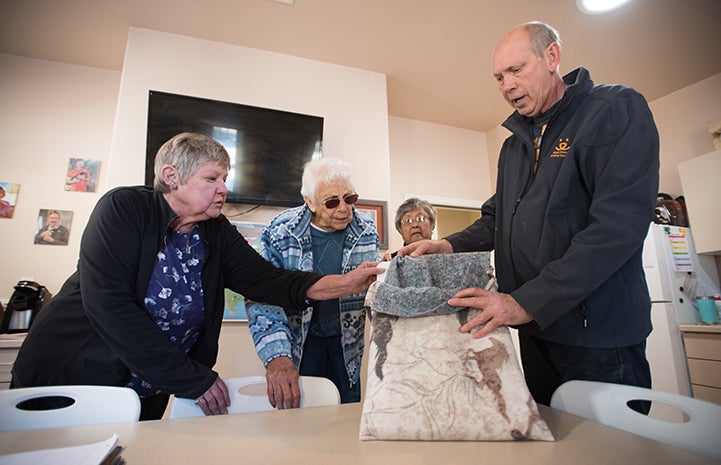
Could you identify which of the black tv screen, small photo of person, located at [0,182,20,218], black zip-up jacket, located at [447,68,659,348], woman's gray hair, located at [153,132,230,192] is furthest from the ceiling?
black zip-up jacket, located at [447,68,659,348]

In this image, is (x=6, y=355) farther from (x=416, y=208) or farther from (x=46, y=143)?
(x=416, y=208)

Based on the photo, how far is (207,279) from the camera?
3.73 ft

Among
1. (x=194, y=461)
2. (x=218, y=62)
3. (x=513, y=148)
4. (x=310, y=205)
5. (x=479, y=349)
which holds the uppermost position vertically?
(x=218, y=62)

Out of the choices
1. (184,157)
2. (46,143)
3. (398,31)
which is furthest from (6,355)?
(398,31)

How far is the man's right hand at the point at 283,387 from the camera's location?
3.15ft

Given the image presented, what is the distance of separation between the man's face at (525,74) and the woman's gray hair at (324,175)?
62 centimetres

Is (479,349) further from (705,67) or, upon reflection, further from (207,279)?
(705,67)

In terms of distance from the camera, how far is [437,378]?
0.60 m

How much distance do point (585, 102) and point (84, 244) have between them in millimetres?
1334

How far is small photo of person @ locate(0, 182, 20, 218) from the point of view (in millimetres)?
2348

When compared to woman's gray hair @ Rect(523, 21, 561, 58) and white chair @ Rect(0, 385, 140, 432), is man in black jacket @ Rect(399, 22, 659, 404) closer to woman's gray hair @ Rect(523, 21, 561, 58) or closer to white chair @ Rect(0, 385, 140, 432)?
woman's gray hair @ Rect(523, 21, 561, 58)

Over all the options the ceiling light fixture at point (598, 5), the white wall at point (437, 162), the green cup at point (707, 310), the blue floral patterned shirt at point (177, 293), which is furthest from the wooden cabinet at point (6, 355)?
the green cup at point (707, 310)

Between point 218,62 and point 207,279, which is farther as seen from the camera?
point 218,62

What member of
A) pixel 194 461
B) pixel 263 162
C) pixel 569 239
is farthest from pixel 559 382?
pixel 263 162
